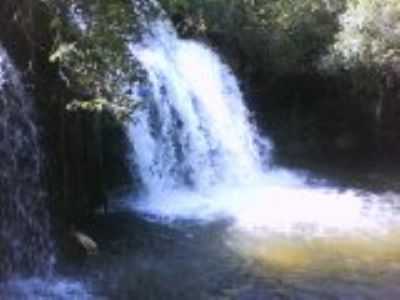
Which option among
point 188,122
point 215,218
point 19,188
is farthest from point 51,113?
point 188,122

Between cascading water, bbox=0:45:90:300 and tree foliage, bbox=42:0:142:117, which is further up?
tree foliage, bbox=42:0:142:117

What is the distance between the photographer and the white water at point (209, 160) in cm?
1103

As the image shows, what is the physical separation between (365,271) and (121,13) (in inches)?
151

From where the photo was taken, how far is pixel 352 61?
→ 13.1 meters

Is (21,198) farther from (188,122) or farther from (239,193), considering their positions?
(239,193)

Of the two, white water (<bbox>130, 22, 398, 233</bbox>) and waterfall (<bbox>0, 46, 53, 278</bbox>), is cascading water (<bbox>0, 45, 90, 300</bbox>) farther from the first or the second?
white water (<bbox>130, 22, 398, 233</bbox>)

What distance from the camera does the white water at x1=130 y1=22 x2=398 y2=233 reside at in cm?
1103

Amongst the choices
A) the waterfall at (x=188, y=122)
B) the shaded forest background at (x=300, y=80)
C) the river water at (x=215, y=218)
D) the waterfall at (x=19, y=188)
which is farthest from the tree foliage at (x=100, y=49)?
the waterfall at (x=188, y=122)

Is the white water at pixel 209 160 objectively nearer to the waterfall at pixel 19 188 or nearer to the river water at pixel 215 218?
the river water at pixel 215 218

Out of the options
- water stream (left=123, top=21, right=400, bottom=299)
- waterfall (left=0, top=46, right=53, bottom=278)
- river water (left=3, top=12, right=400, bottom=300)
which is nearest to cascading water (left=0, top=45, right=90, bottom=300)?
waterfall (left=0, top=46, right=53, bottom=278)

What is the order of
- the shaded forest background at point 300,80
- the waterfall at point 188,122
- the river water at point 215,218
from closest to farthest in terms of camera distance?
the river water at point 215,218
the shaded forest background at point 300,80
the waterfall at point 188,122

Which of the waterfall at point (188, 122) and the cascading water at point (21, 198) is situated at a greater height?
the waterfall at point (188, 122)

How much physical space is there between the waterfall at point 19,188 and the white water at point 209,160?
2074 millimetres

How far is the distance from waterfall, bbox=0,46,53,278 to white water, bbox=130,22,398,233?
2.07m
